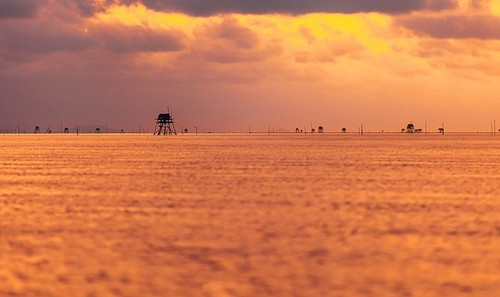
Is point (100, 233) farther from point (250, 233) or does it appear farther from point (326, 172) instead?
point (326, 172)

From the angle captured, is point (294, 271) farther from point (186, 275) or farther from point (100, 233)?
point (100, 233)

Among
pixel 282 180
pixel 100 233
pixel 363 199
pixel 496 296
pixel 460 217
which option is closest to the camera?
pixel 496 296

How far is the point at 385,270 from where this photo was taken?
57.8ft

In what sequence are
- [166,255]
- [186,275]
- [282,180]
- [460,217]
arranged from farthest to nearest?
[282,180], [460,217], [166,255], [186,275]

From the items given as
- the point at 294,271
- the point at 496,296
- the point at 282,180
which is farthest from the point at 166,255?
the point at 282,180

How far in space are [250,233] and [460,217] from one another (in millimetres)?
9245

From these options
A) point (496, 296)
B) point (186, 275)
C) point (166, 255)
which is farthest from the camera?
point (166, 255)

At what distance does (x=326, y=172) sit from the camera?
5753 centimetres

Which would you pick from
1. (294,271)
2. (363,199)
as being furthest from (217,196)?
(294,271)

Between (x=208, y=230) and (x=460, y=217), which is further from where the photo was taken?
(x=460, y=217)

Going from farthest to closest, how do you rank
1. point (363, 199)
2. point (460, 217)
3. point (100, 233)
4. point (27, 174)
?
point (27, 174), point (363, 199), point (460, 217), point (100, 233)

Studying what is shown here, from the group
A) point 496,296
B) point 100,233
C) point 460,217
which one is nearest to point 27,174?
point 100,233

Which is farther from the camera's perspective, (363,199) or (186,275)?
(363,199)

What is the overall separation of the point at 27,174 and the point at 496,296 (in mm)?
45638
